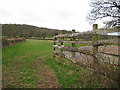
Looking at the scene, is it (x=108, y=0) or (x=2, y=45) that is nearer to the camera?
(x=108, y=0)

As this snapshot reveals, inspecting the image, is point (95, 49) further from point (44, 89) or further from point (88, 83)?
point (44, 89)

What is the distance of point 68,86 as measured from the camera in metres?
3.42

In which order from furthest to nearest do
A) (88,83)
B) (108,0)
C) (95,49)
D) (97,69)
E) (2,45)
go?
1. (2,45)
2. (108,0)
3. (95,49)
4. (88,83)
5. (97,69)

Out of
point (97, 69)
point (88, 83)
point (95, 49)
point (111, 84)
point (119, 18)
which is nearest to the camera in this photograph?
point (111, 84)

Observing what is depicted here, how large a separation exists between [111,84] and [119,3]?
1499cm

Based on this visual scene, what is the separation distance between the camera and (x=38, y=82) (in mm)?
3939

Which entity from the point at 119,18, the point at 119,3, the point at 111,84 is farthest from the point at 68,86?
the point at 119,3

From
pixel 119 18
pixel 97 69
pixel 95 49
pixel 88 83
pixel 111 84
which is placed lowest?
pixel 88 83

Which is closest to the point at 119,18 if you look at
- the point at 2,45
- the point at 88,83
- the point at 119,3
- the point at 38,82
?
the point at 119,3

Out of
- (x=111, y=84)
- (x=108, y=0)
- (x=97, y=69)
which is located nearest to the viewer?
(x=111, y=84)

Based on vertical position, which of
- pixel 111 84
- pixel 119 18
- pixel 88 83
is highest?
pixel 119 18

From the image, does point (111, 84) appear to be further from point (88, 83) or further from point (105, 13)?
point (105, 13)

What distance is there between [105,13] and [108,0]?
1925mm

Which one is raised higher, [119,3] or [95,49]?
[119,3]
